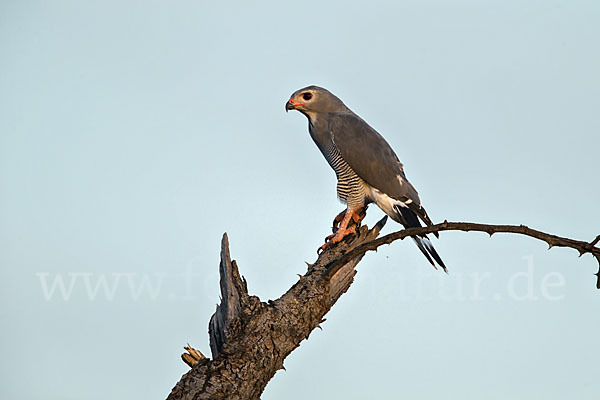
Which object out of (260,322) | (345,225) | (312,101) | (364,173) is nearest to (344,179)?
(364,173)

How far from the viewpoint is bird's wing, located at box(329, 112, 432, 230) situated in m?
6.44

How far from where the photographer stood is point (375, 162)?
6500mm

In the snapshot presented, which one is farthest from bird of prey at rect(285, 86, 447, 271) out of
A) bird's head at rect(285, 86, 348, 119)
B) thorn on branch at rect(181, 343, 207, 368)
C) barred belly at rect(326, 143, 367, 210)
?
thorn on branch at rect(181, 343, 207, 368)

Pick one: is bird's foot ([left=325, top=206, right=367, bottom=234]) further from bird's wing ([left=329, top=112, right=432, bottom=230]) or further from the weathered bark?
the weathered bark

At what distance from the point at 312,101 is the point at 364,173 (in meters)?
1.14

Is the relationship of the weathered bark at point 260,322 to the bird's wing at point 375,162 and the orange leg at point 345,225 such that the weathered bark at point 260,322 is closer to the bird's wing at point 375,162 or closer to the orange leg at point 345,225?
the orange leg at point 345,225

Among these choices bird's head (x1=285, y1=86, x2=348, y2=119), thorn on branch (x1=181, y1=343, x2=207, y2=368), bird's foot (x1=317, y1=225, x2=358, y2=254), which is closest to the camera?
thorn on branch (x1=181, y1=343, x2=207, y2=368)

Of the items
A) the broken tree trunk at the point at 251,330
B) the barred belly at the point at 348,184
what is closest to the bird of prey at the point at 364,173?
the barred belly at the point at 348,184

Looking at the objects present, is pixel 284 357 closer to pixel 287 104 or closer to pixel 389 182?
pixel 389 182

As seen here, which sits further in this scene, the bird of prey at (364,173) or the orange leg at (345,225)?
the bird of prey at (364,173)

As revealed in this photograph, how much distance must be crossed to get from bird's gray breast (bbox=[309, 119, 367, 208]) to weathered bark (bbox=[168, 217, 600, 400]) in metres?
1.94

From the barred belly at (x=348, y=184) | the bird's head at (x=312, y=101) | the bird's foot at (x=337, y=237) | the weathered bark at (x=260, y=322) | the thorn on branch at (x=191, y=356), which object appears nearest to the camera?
the weathered bark at (x=260, y=322)

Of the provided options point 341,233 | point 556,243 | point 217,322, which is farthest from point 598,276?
point 341,233

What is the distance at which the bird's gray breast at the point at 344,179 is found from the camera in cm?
659
